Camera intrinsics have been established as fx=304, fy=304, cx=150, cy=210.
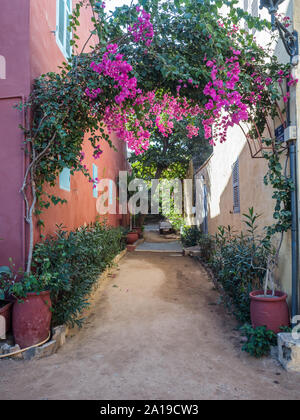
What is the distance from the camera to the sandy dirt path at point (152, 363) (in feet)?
8.59

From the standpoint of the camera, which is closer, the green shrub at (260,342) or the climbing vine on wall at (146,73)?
the green shrub at (260,342)

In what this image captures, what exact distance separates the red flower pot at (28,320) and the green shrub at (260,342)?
2283 millimetres

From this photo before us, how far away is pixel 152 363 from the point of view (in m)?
3.16

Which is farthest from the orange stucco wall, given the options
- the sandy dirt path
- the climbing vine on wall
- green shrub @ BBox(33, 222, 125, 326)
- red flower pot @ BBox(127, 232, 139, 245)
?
red flower pot @ BBox(127, 232, 139, 245)

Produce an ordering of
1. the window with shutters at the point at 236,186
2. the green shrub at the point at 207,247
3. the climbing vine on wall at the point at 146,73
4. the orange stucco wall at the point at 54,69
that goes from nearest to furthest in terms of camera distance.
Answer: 1. the climbing vine on wall at the point at 146,73
2. the orange stucco wall at the point at 54,69
3. the window with shutters at the point at 236,186
4. the green shrub at the point at 207,247

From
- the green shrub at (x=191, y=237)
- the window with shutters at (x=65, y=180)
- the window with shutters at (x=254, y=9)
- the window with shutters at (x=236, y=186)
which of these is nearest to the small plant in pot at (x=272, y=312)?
the window with shutters at (x=236, y=186)

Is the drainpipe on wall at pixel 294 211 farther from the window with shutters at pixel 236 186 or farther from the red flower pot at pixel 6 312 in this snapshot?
the red flower pot at pixel 6 312

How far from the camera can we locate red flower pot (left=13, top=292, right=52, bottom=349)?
332cm

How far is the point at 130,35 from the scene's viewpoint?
3.78m

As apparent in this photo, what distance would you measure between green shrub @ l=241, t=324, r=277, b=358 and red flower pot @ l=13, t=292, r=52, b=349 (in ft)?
7.49

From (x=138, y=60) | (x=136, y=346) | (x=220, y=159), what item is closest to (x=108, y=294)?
(x=136, y=346)

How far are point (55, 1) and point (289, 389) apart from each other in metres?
6.16

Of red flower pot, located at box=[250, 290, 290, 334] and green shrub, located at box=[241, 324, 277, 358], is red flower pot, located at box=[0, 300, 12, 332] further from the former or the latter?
red flower pot, located at box=[250, 290, 290, 334]

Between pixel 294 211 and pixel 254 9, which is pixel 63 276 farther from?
pixel 254 9
